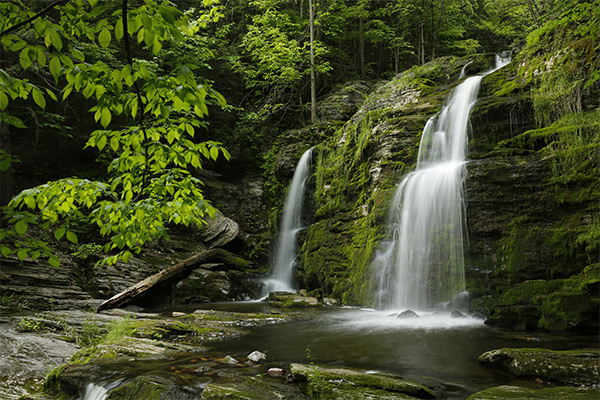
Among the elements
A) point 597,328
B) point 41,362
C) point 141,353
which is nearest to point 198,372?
point 141,353

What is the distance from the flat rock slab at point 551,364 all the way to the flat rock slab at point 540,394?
31cm

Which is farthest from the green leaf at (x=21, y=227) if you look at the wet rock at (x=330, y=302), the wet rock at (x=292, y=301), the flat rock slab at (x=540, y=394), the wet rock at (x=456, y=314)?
the wet rock at (x=330, y=302)

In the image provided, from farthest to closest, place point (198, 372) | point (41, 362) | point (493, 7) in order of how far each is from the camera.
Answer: point (493, 7), point (41, 362), point (198, 372)

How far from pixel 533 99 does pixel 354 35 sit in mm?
16780

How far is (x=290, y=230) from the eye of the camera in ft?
50.3

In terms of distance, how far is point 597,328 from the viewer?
543 centimetres

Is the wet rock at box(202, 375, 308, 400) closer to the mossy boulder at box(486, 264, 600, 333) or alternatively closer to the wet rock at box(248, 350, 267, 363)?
the wet rock at box(248, 350, 267, 363)

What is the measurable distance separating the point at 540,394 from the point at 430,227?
18.3 feet

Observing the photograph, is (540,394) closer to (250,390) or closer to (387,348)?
(387,348)

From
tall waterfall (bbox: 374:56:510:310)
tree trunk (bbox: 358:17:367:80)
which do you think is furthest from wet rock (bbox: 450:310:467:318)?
tree trunk (bbox: 358:17:367:80)

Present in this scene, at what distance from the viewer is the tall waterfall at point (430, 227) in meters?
7.95

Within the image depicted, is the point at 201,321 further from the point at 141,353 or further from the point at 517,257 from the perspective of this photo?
the point at 517,257

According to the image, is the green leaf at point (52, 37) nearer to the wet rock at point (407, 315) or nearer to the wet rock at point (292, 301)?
the wet rock at point (407, 315)

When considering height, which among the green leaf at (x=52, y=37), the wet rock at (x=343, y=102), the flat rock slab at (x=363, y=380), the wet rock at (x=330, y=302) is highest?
the wet rock at (x=343, y=102)
